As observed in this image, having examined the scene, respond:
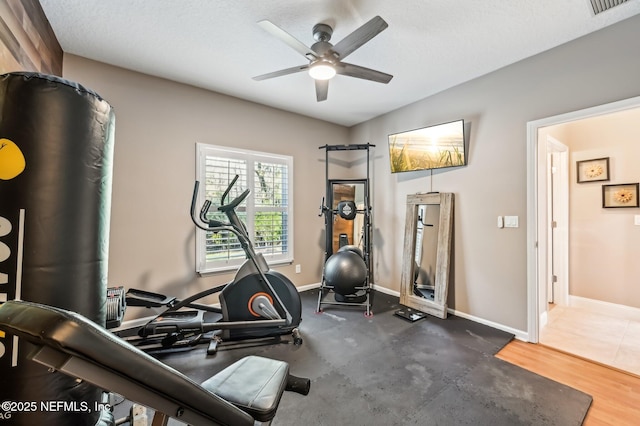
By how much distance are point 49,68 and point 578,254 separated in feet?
20.9

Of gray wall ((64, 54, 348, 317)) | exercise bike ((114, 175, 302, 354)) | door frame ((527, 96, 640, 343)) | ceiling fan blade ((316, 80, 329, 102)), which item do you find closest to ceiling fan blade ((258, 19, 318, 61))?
ceiling fan blade ((316, 80, 329, 102))

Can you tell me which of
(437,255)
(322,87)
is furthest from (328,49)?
(437,255)

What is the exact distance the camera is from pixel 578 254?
3666 mm

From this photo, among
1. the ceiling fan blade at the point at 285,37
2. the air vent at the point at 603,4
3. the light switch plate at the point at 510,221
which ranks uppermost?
the air vent at the point at 603,4

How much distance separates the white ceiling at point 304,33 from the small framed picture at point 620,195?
214 cm

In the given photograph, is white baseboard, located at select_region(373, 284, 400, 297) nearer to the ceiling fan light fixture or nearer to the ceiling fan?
the ceiling fan

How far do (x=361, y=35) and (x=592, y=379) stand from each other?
126 inches

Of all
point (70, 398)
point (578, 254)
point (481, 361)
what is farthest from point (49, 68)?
point (578, 254)

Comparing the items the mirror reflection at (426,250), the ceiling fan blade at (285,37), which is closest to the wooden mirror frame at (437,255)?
the mirror reflection at (426,250)

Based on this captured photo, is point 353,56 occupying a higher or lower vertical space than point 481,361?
higher

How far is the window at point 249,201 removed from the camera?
3469 mm

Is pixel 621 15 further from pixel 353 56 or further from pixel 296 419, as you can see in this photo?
pixel 296 419

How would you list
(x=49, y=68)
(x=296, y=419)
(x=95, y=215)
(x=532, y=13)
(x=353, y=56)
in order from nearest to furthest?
(x=95, y=215), (x=296, y=419), (x=532, y=13), (x=49, y=68), (x=353, y=56)

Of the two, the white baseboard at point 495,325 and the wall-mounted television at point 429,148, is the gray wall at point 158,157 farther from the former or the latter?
the white baseboard at point 495,325
